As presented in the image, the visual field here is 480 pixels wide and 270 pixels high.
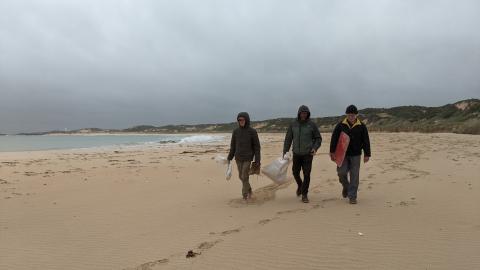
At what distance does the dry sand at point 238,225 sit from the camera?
15.0 ft

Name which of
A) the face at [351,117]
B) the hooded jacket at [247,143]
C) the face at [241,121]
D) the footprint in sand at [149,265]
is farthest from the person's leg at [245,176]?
the footprint in sand at [149,265]

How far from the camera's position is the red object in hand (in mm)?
7574

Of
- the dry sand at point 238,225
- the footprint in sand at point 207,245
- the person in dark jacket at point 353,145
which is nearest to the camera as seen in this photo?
the dry sand at point 238,225

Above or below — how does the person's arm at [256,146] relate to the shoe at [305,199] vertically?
above

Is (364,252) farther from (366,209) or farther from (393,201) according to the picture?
(393,201)

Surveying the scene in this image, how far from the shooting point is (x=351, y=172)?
7613 millimetres

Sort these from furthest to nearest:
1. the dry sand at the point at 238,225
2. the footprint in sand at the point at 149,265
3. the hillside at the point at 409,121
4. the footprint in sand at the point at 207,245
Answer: the hillside at the point at 409,121
the footprint in sand at the point at 207,245
the dry sand at the point at 238,225
the footprint in sand at the point at 149,265

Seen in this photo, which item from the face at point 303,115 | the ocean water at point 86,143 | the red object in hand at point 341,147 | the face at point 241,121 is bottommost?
the ocean water at point 86,143

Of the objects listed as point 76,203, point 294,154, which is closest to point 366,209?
point 294,154

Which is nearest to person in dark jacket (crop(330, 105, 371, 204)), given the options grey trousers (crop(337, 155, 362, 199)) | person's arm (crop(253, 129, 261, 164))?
grey trousers (crop(337, 155, 362, 199))

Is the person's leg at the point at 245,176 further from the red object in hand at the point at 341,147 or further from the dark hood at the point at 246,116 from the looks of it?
the red object in hand at the point at 341,147

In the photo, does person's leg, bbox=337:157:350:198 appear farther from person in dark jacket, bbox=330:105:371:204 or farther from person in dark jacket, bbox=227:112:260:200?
person in dark jacket, bbox=227:112:260:200

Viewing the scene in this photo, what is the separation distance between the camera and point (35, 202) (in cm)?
805

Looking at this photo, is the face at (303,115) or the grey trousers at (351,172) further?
the face at (303,115)
